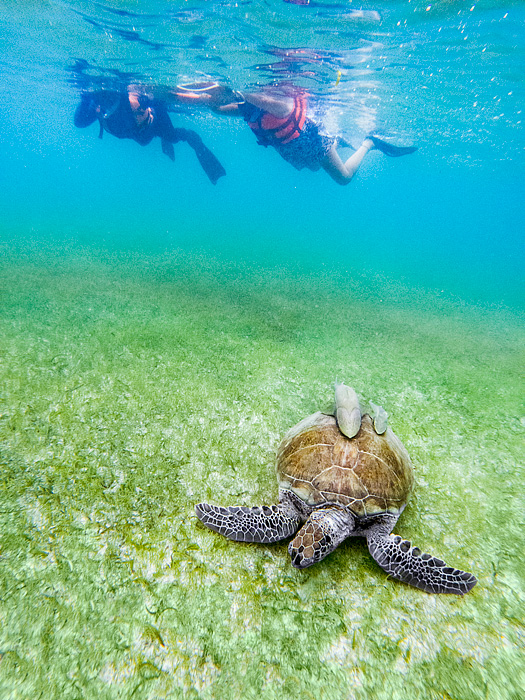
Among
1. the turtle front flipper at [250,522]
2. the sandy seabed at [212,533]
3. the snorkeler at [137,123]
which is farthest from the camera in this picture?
the snorkeler at [137,123]

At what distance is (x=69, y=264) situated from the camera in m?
6.37

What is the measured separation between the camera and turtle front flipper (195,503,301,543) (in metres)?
1.54

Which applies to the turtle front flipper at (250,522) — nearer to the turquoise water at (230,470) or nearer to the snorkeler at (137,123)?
the turquoise water at (230,470)

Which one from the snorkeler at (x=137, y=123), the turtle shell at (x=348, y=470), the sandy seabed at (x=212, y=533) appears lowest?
the sandy seabed at (x=212, y=533)

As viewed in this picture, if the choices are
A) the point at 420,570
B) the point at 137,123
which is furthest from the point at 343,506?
the point at 137,123

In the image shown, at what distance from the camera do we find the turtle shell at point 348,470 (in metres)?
1.59

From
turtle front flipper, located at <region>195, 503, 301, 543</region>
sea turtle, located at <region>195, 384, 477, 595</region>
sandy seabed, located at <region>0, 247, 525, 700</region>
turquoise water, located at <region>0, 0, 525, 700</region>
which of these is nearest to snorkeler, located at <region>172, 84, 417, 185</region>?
turquoise water, located at <region>0, 0, 525, 700</region>

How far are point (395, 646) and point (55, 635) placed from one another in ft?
4.42

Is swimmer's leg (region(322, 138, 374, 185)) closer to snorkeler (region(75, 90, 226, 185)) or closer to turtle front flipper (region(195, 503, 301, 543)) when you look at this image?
snorkeler (region(75, 90, 226, 185))

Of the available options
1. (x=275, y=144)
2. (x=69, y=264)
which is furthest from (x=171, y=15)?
(x=69, y=264)

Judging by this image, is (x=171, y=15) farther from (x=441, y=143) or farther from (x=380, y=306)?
(x=441, y=143)

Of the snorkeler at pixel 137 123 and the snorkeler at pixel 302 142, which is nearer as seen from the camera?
the snorkeler at pixel 302 142

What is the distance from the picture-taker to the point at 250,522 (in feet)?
5.16

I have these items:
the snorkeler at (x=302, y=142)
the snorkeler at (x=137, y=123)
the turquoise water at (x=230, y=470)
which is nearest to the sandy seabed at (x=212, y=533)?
the turquoise water at (x=230, y=470)
